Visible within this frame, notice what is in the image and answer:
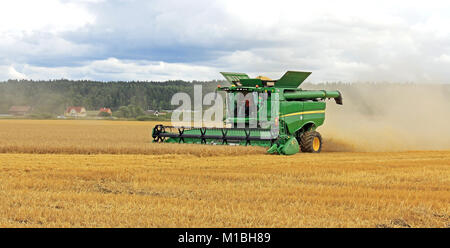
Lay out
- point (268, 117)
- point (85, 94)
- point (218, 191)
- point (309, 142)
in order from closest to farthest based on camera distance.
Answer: point (218, 191)
point (268, 117)
point (309, 142)
point (85, 94)

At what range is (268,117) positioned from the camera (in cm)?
1959

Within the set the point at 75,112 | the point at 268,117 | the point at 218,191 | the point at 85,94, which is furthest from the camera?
the point at 85,94

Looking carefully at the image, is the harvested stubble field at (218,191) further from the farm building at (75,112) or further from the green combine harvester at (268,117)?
the farm building at (75,112)

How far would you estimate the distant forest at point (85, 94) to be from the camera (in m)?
102

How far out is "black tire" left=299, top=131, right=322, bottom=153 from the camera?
2012 centimetres

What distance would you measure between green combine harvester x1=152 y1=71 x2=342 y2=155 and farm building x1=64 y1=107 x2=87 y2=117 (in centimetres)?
7784

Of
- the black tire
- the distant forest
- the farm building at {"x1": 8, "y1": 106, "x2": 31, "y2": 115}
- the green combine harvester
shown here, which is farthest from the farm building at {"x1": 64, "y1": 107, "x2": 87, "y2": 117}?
the black tire

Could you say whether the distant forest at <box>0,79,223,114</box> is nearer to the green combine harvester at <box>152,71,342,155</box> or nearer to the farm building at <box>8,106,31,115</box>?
the farm building at <box>8,106,31,115</box>

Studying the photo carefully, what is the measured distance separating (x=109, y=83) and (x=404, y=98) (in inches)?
3879

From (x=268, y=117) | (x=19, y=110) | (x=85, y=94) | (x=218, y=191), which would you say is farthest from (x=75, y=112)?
(x=218, y=191)

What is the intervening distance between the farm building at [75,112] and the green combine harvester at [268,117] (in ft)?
255

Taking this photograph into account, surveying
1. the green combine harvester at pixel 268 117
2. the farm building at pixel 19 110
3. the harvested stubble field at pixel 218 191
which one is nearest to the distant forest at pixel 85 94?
the farm building at pixel 19 110

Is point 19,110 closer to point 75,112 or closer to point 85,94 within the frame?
point 75,112

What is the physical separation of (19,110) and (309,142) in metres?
86.3
